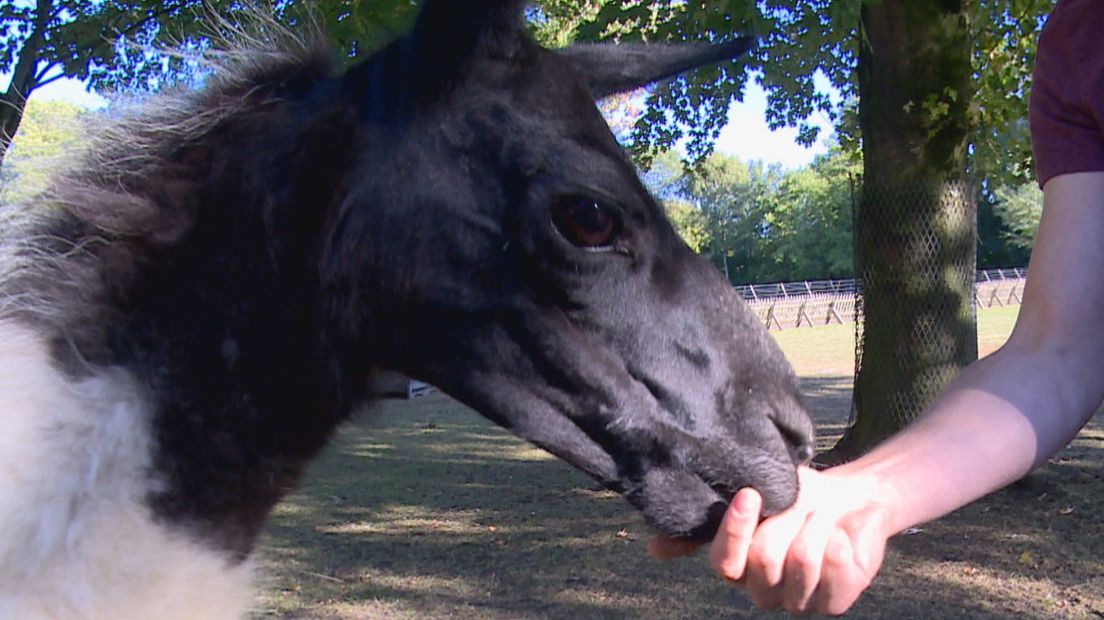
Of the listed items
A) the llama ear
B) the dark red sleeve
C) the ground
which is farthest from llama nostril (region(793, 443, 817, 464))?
the ground

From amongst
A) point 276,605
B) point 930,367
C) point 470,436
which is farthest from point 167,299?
point 470,436

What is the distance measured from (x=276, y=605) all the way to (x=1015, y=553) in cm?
434

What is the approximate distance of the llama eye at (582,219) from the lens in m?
1.76

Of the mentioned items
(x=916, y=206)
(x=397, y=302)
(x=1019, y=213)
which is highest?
(x=1019, y=213)

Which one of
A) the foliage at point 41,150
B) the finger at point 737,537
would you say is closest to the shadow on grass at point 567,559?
the foliage at point 41,150

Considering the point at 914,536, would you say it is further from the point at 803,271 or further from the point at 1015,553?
the point at 803,271

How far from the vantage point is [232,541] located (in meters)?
1.80

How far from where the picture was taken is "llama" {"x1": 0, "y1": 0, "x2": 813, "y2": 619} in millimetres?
1739

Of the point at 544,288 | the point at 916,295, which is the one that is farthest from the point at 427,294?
the point at 916,295

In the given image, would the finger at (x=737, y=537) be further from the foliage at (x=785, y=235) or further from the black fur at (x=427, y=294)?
the foliage at (x=785, y=235)

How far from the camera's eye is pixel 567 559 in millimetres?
5898

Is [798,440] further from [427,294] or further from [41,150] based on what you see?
[41,150]

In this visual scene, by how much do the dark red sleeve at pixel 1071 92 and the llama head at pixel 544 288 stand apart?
70 cm

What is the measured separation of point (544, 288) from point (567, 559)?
4.40 m
